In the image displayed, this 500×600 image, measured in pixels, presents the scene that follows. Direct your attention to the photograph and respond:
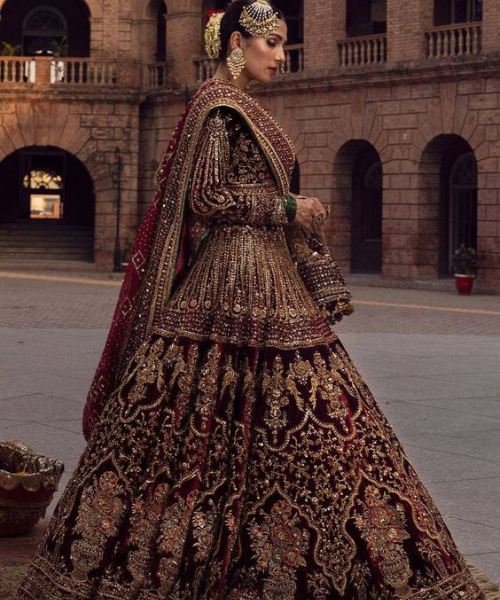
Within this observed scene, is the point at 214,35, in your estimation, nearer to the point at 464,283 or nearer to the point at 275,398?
the point at 275,398

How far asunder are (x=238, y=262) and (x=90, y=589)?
4.06 ft

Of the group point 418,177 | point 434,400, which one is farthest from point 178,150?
point 418,177

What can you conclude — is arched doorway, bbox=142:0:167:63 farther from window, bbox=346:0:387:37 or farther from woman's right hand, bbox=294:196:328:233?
woman's right hand, bbox=294:196:328:233

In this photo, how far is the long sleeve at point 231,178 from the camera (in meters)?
4.77

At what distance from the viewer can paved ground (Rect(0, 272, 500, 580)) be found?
721 cm

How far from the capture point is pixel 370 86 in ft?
95.5

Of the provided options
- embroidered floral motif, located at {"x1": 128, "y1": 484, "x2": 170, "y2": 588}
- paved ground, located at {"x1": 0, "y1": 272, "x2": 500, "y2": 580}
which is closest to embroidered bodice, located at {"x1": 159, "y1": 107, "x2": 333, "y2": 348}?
embroidered floral motif, located at {"x1": 128, "y1": 484, "x2": 170, "y2": 588}

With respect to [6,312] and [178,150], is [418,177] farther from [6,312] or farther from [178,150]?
[178,150]

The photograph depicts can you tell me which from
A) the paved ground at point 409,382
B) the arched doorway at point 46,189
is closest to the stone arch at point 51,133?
the arched doorway at point 46,189

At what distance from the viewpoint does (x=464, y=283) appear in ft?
86.5

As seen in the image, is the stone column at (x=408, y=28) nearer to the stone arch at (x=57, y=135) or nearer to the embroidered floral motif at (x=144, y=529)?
the stone arch at (x=57, y=135)

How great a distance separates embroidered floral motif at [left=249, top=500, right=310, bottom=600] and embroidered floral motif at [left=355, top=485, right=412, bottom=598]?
0.68 ft

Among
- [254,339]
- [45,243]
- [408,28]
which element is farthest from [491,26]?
[254,339]

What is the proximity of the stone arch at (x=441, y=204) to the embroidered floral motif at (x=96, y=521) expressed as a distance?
24.1m
